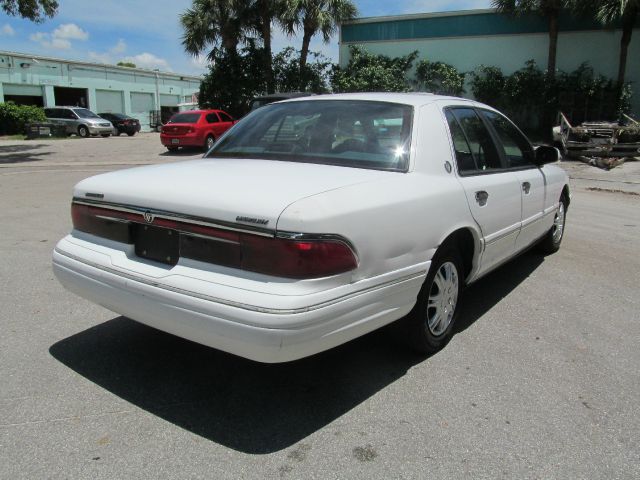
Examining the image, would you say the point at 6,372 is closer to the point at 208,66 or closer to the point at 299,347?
the point at 299,347

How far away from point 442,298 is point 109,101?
45.0 metres

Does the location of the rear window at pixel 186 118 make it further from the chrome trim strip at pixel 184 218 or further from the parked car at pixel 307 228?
the chrome trim strip at pixel 184 218

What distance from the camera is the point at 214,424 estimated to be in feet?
9.07

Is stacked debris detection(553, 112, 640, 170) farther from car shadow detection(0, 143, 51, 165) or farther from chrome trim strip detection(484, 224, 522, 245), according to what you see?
car shadow detection(0, 143, 51, 165)

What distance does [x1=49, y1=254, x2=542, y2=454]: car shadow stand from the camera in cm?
277

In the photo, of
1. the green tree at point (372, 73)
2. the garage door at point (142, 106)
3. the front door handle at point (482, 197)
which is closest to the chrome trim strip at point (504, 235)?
the front door handle at point (482, 197)

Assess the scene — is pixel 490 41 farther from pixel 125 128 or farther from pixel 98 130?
pixel 125 128

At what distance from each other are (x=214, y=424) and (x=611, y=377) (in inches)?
93.7

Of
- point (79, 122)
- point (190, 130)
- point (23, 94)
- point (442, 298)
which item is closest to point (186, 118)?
point (190, 130)

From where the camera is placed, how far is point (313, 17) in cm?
2558

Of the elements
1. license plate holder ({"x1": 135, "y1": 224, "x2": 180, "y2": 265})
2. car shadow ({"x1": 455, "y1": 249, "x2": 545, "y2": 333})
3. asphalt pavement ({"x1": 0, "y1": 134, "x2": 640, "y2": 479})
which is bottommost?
asphalt pavement ({"x1": 0, "y1": 134, "x2": 640, "y2": 479})

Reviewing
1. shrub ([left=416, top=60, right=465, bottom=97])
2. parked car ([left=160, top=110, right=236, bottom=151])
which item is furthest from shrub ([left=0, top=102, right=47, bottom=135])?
shrub ([left=416, top=60, right=465, bottom=97])

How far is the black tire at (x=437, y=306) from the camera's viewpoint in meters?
3.30

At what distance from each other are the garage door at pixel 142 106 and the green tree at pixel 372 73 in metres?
23.4
